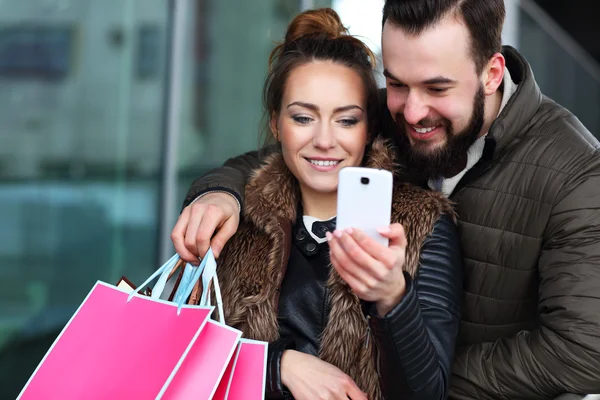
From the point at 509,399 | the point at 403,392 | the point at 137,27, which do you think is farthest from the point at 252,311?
the point at 137,27

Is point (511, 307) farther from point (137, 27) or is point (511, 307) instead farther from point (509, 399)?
point (137, 27)

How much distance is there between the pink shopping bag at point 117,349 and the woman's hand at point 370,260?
322 millimetres

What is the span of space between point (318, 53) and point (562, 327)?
1014 millimetres

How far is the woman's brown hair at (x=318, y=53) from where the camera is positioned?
2254 mm

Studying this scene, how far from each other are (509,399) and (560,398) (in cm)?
13

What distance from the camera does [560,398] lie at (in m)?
1.96

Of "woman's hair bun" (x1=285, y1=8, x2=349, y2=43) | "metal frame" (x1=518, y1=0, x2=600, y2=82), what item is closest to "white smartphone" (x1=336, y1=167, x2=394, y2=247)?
"woman's hair bun" (x1=285, y1=8, x2=349, y2=43)

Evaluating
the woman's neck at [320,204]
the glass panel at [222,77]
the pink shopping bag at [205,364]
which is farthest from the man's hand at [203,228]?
the glass panel at [222,77]

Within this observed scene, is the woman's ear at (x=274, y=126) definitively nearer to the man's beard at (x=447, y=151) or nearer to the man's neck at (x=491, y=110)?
the man's beard at (x=447, y=151)

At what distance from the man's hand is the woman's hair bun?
61 centimetres

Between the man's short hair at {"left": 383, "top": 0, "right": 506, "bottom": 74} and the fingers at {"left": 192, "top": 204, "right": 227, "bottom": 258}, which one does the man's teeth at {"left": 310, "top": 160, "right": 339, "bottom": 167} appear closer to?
the fingers at {"left": 192, "top": 204, "right": 227, "bottom": 258}

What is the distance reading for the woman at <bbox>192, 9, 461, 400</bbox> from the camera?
169cm

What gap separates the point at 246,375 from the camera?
5.58 feet

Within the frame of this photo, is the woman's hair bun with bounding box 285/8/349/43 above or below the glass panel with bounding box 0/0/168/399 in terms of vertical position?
above
